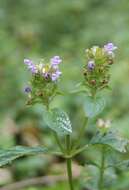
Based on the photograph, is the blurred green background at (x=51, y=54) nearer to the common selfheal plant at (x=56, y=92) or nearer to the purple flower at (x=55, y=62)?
the common selfheal plant at (x=56, y=92)

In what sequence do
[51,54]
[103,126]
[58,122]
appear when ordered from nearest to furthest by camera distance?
[58,122] → [103,126] → [51,54]

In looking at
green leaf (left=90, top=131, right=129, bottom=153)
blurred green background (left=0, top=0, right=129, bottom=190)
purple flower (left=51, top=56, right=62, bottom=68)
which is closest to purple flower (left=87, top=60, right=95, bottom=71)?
purple flower (left=51, top=56, right=62, bottom=68)

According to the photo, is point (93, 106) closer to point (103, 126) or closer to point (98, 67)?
point (98, 67)

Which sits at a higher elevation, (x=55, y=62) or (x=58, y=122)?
(x=55, y=62)

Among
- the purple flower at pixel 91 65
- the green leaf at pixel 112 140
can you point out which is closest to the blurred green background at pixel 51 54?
the green leaf at pixel 112 140

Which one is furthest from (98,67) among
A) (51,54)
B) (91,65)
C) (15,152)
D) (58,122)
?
(51,54)

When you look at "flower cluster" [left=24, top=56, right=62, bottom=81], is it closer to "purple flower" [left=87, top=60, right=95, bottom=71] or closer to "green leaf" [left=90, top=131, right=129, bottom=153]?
"purple flower" [left=87, top=60, right=95, bottom=71]
